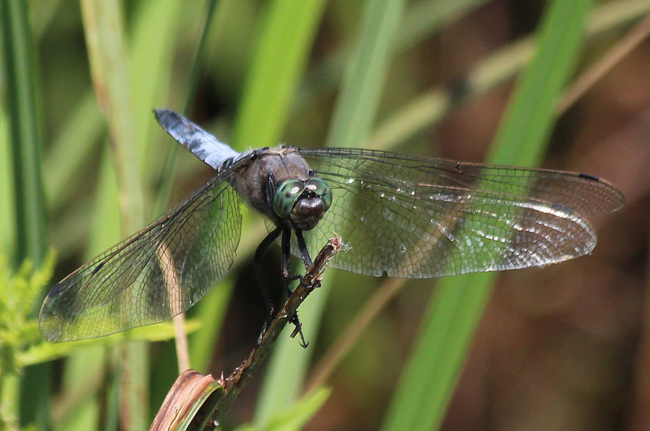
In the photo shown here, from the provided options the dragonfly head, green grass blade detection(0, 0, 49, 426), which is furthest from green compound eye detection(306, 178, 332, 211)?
green grass blade detection(0, 0, 49, 426)

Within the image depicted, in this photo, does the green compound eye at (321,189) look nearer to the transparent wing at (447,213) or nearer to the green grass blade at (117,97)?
the transparent wing at (447,213)

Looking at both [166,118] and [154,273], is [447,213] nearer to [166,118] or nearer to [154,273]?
[154,273]

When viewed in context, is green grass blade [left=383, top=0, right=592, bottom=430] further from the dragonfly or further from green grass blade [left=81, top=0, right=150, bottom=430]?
green grass blade [left=81, top=0, right=150, bottom=430]

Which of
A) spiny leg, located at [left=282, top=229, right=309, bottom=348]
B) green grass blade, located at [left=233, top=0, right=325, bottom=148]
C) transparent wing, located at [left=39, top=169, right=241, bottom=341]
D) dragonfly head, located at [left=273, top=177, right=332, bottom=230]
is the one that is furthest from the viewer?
green grass blade, located at [left=233, top=0, right=325, bottom=148]

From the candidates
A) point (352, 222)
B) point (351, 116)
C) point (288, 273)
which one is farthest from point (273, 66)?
point (288, 273)

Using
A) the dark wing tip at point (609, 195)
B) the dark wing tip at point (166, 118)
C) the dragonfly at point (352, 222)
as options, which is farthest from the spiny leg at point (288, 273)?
the dark wing tip at point (609, 195)

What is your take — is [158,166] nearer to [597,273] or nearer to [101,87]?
[101,87]
